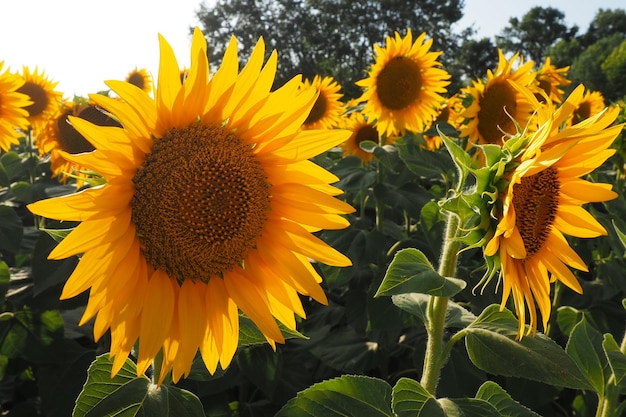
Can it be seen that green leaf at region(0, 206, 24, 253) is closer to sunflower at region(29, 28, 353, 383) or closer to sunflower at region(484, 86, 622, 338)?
sunflower at region(29, 28, 353, 383)

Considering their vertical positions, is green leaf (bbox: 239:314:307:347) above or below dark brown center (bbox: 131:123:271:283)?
below

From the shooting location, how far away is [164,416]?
1614mm

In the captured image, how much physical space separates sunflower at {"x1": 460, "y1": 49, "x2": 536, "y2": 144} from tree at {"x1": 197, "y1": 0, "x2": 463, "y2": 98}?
1701 inches

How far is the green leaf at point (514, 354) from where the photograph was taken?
1.76 metres

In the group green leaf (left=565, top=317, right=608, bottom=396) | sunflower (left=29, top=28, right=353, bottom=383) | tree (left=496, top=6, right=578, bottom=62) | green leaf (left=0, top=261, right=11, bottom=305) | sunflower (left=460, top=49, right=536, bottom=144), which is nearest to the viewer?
sunflower (left=29, top=28, right=353, bottom=383)

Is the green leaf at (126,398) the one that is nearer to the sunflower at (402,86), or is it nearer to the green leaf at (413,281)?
A: the green leaf at (413,281)

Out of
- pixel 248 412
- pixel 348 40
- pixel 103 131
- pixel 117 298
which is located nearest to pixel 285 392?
pixel 248 412

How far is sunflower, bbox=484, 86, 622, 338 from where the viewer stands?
5.51ft

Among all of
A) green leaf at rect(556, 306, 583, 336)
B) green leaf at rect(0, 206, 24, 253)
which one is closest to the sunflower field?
green leaf at rect(0, 206, 24, 253)

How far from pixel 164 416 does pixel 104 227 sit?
558 mm

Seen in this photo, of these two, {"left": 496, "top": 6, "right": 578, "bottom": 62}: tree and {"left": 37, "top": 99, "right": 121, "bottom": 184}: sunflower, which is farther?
{"left": 496, "top": 6, "right": 578, "bottom": 62}: tree

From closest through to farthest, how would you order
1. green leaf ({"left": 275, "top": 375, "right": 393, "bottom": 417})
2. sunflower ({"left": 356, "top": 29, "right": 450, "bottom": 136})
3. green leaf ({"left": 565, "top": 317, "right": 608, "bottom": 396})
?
green leaf ({"left": 275, "top": 375, "right": 393, "bottom": 417}) → green leaf ({"left": 565, "top": 317, "right": 608, "bottom": 396}) → sunflower ({"left": 356, "top": 29, "right": 450, "bottom": 136})

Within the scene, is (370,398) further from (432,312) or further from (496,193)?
(496,193)

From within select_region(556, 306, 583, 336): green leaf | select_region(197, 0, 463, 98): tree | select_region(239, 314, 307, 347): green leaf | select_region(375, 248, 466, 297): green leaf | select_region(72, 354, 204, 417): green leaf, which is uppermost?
select_region(197, 0, 463, 98): tree
